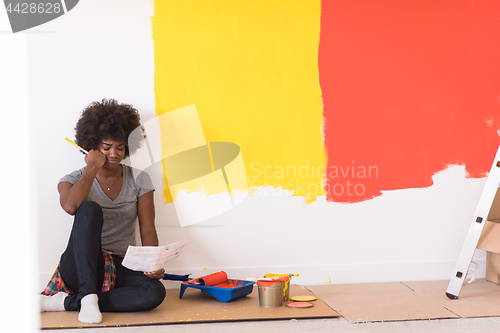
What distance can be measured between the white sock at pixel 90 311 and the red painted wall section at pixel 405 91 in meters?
1.20

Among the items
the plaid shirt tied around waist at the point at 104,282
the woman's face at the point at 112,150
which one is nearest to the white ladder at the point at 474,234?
the plaid shirt tied around waist at the point at 104,282

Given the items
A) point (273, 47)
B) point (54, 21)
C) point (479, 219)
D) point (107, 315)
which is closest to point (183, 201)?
point (107, 315)

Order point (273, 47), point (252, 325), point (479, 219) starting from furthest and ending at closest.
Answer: point (273, 47) → point (479, 219) → point (252, 325)

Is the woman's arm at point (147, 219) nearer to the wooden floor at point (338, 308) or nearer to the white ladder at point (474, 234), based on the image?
the wooden floor at point (338, 308)

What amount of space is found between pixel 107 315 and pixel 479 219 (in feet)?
5.14

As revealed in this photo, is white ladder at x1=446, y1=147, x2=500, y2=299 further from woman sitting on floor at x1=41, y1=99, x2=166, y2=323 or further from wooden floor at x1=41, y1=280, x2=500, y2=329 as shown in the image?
woman sitting on floor at x1=41, y1=99, x2=166, y2=323

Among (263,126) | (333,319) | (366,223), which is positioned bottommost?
(333,319)

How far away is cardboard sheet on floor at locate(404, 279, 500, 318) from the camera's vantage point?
5.35 feet

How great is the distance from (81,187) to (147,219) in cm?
33

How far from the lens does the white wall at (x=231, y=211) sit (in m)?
1.96

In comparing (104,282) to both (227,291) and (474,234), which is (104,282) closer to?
(227,291)

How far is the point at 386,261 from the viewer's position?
7.12 feet

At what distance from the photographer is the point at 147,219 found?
1843mm

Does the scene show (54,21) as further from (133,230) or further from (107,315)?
(107,315)
